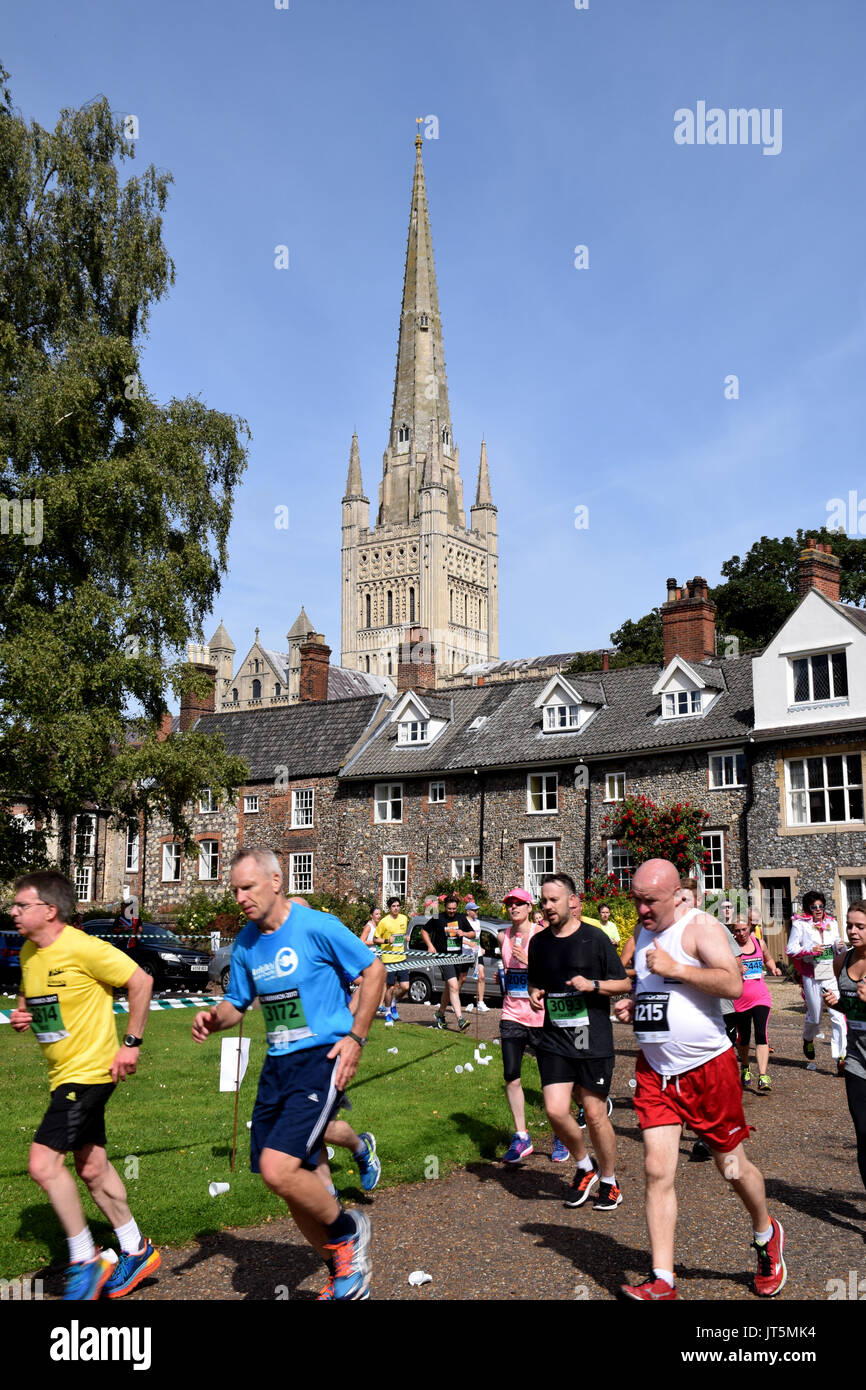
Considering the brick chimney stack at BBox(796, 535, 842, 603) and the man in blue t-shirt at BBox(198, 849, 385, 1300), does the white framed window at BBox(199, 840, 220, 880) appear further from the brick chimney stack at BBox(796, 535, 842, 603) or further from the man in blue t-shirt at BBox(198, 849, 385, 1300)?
the man in blue t-shirt at BBox(198, 849, 385, 1300)

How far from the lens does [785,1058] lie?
54.7ft

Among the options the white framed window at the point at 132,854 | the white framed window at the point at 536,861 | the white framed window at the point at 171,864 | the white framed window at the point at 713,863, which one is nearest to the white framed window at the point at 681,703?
the white framed window at the point at 713,863

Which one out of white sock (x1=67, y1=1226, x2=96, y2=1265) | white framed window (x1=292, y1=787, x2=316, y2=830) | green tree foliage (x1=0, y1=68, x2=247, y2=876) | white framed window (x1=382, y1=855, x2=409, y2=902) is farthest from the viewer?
white framed window (x1=292, y1=787, x2=316, y2=830)

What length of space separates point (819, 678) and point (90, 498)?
63.4 feet

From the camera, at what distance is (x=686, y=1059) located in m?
6.28

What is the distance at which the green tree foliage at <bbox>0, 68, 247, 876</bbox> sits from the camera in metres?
21.9

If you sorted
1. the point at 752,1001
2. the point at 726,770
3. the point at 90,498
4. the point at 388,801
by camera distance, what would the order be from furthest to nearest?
the point at 388,801
the point at 726,770
the point at 90,498
the point at 752,1001

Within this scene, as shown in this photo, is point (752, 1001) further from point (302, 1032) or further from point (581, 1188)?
point (302, 1032)

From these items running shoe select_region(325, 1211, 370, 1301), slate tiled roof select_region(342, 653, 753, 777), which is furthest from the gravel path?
slate tiled roof select_region(342, 653, 753, 777)

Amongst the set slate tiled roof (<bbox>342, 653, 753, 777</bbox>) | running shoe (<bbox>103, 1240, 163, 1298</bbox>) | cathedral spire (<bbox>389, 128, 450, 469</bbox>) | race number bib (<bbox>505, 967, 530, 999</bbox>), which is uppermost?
cathedral spire (<bbox>389, 128, 450, 469</bbox>)

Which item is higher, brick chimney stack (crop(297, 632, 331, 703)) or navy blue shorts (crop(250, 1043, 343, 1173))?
brick chimney stack (crop(297, 632, 331, 703))

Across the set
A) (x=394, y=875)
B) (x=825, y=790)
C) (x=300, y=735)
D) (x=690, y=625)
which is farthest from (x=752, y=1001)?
(x=300, y=735)

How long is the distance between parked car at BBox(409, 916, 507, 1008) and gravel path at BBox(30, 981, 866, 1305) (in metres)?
14.6

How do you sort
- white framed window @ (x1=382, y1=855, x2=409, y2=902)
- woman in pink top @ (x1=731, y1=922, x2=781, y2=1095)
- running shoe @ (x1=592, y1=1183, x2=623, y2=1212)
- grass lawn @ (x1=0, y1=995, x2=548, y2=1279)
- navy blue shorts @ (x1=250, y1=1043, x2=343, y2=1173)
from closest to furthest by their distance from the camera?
navy blue shorts @ (x1=250, y1=1043, x2=343, y2=1173) < grass lawn @ (x1=0, y1=995, x2=548, y2=1279) < running shoe @ (x1=592, y1=1183, x2=623, y2=1212) < woman in pink top @ (x1=731, y1=922, x2=781, y2=1095) < white framed window @ (x1=382, y1=855, x2=409, y2=902)
